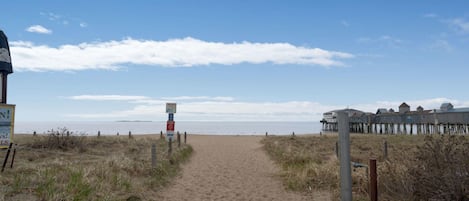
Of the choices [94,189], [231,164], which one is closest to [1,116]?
[94,189]

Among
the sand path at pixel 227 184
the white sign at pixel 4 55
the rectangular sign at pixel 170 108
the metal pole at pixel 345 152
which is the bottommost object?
the sand path at pixel 227 184

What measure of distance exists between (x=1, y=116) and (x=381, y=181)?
30.4 feet

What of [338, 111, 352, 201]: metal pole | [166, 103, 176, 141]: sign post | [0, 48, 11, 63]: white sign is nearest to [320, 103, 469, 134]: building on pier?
[166, 103, 176, 141]: sign post

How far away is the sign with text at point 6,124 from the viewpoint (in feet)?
31.6

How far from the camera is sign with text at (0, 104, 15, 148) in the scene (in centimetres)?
962

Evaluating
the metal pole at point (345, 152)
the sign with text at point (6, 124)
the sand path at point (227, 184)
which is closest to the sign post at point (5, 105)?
the sign with text at point (6, 124)

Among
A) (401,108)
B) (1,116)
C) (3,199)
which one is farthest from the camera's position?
(401,108)

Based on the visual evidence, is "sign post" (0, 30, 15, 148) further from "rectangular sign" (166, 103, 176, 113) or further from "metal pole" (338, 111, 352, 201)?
"metal pole" (338, 111, 352, 201)

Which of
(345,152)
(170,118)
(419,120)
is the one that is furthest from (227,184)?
(419,120)

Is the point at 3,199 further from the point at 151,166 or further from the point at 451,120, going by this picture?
the point at 451,120

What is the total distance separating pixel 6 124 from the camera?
383 inches

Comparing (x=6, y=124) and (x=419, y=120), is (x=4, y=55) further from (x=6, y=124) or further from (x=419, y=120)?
(x=419, y=120)

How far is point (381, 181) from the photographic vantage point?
793 centimetres

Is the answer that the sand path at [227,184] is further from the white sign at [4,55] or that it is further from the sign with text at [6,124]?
the white sign at [4,55]
